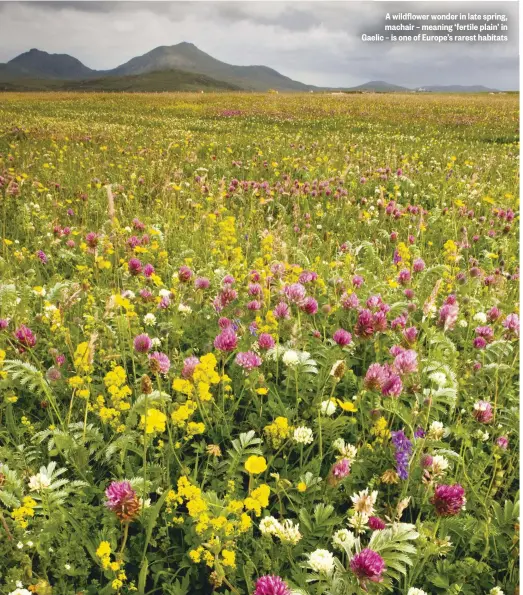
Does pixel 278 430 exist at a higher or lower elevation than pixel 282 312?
lower

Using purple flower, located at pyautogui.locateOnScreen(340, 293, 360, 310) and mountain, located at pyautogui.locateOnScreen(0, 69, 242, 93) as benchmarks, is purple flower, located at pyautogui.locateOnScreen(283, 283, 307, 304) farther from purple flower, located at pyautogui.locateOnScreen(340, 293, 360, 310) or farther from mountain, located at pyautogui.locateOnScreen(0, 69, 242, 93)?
mountain, located at pyautogui.locateOnScreen(0, 69, 242, 93)

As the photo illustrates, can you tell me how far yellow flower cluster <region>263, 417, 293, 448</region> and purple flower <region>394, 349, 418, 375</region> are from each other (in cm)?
60

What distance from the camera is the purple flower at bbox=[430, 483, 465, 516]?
6.05 feet

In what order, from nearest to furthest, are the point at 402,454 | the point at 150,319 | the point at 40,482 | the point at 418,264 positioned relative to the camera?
1. the point at 40,482
2. the point at 402,454
3. the point at 150,319
4. the point at 418,264

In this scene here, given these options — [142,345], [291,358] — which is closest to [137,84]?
[142,345]

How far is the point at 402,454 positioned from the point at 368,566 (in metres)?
0.65

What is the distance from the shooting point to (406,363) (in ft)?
7.74

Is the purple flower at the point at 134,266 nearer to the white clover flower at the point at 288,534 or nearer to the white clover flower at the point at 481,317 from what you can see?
the white clover flower at the point at 288,534

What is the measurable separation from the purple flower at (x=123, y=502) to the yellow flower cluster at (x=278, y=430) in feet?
2.19

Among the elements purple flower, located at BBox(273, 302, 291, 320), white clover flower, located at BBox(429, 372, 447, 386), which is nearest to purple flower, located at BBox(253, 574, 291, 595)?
white clover flower, located at BBox(429, 372, 447, 386)

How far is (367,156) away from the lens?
10.8m

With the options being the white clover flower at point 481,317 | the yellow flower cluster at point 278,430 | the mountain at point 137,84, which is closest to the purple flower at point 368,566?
the yellow flower cluster at point 278,430

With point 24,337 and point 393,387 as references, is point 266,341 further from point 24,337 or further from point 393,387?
point 24,337

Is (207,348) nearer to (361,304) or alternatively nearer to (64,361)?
(64,361)
